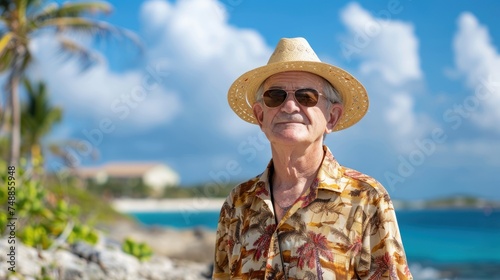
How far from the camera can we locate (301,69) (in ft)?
8.17

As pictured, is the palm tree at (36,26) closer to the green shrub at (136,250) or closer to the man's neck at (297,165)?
the green shrub at (136,250)

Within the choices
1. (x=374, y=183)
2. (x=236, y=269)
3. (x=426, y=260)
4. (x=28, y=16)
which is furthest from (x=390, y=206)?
(x=426, y=260)

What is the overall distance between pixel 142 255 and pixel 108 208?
2675 centimetres

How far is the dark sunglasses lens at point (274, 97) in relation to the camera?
8.05ft

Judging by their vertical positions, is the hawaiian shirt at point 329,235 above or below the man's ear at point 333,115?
below

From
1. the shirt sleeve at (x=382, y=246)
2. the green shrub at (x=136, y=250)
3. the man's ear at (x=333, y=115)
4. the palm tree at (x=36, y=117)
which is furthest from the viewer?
the palm tree at (x=36, y=117)

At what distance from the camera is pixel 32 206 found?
8703 millimetres

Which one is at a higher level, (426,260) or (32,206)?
(426,260)

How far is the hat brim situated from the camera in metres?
2.48

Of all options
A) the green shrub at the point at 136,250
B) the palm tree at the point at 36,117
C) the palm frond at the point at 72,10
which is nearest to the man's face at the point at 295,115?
the green shrub at the point at 136,250

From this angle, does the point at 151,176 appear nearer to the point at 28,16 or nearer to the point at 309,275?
the point at 28,16

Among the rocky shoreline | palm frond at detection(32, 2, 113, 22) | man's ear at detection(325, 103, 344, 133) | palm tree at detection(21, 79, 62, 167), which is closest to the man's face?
man's ear at detection(325, 103, 344, 133)

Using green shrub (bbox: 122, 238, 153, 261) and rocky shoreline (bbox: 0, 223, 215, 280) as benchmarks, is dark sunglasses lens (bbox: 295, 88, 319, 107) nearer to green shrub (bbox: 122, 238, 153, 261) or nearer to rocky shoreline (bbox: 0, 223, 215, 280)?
rocky shoreline (bbox: 0, 223, 215, 280)

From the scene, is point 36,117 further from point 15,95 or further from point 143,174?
point 143,174
